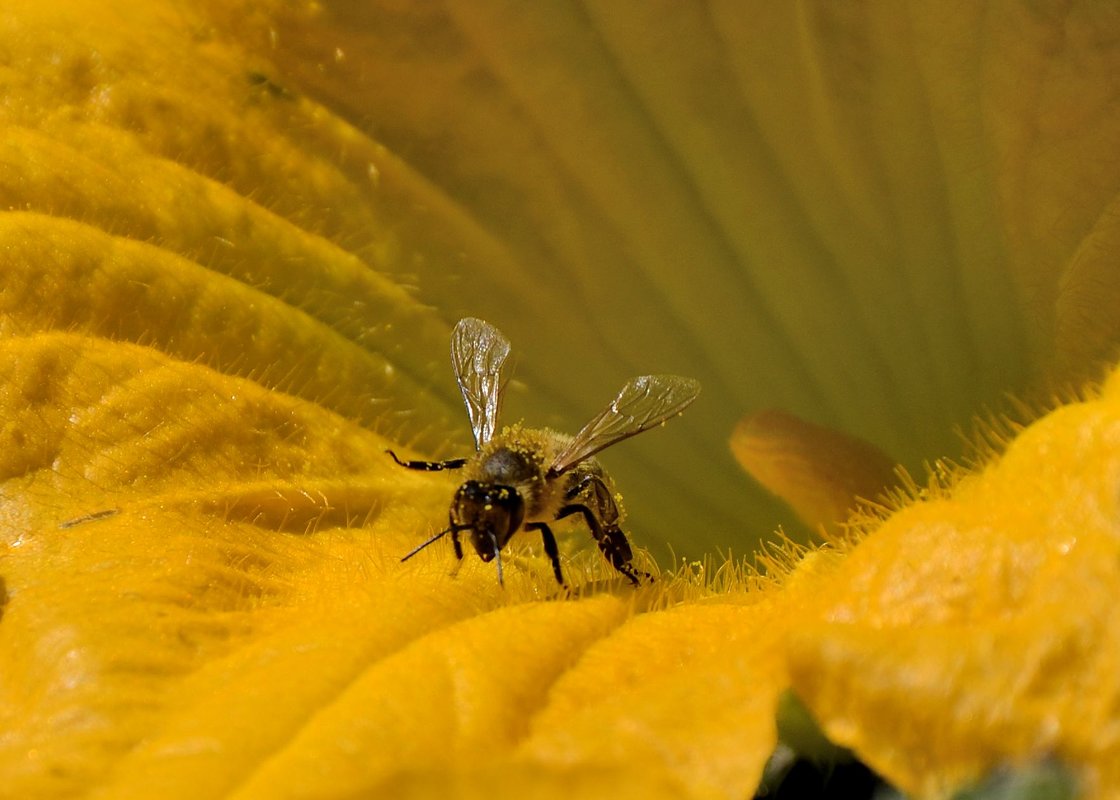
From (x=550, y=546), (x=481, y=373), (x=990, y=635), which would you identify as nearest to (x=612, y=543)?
(x=550, y=546)

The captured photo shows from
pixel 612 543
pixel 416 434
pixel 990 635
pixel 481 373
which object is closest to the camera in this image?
pixel 990 635

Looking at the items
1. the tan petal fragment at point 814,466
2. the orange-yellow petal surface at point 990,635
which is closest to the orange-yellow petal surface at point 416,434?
the orange-yellow petal surface at point 990,635

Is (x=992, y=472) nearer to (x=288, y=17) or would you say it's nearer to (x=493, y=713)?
(x=493, y=713)

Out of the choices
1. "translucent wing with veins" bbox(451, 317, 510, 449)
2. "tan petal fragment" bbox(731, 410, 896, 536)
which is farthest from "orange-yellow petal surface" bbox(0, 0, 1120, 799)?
"tan petal fragment" bbox(731, 410, 896, 536)

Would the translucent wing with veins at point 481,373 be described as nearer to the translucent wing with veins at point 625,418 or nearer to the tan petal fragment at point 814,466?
the translucent wing with veins at point 625,418

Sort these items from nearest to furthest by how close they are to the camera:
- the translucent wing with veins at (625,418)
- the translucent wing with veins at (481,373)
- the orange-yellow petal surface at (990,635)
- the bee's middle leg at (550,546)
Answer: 1. the orange-yellow petal surface at (990,635)
2. the bee's middle leg at (550,546)
3. the translucent wing with veins at (625,418)
4. the translucent wing with veins at (481,373)

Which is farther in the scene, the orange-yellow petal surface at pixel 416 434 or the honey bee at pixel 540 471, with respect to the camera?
the honey bee at pixel 540 471

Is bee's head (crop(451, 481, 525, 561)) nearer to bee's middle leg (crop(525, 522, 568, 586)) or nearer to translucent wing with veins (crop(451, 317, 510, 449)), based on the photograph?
bee's middle leg (crop(525, 522, 568, 586))

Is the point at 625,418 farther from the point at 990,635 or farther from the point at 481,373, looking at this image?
the point at 990,635
